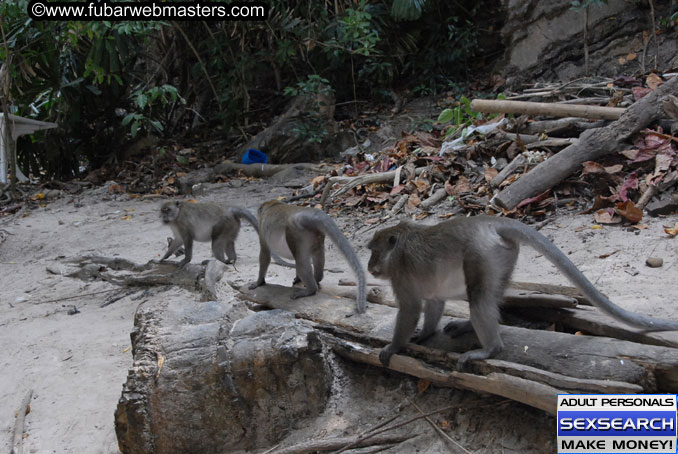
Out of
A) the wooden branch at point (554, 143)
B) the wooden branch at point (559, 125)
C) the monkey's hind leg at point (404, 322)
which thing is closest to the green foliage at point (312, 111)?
the wooden branch at point (559, 125)

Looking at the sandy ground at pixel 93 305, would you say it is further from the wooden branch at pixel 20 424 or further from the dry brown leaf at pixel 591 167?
the dry brown leaf at pixel 591 167

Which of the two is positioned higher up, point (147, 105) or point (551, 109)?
point (147, 105)

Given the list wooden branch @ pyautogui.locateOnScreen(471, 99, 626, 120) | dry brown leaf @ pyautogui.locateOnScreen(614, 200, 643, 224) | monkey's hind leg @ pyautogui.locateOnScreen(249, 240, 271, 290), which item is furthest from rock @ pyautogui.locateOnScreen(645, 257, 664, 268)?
monkey's hind leg @ pyautogui.locateOnScreen(249, 240, 271, 290)

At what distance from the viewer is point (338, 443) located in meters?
3.26

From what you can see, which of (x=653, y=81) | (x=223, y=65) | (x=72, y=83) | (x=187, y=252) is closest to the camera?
(x=187, y=252)

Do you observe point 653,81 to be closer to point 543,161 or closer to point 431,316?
point 543,161

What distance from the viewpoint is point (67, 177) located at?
1523cm

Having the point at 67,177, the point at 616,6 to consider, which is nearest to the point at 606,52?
the point at 616,6

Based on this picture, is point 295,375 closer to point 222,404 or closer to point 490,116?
point 222,404

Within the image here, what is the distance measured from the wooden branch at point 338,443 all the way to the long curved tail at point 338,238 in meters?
0.94

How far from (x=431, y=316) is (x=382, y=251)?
0.53m

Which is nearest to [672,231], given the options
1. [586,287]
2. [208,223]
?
[586,287]

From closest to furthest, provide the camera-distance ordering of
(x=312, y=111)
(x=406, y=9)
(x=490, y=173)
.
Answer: (x=490, y=173), (x=406, y=9), (x=312, y=111)

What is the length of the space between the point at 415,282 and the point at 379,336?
1.66 feet
